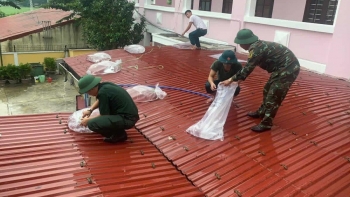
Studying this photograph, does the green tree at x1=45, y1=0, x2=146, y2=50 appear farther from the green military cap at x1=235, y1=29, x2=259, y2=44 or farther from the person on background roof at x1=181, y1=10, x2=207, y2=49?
the green military cap at x1=235, y1=29, x2=259, y2=44

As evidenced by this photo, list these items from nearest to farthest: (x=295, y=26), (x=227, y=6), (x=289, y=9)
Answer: (x=295, y=26) < (x=289, y=9) < (x=227, y=6)

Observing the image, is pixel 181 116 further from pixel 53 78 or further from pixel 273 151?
pixel 53 78

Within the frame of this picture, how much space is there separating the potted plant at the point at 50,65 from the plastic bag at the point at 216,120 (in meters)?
14.7

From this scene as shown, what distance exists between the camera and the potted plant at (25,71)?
15.4m

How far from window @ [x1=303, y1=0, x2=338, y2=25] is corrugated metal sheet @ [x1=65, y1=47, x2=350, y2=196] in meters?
2.68

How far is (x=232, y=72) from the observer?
17.0 feet

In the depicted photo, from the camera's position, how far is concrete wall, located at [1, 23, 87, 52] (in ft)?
54.4

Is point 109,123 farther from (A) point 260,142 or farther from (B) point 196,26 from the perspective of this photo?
(B) point 196,26

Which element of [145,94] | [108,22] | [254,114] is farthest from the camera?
[108,22]

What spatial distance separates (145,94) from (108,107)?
1705 mm

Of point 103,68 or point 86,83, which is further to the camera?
point 103,68

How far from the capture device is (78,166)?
11.3 ft

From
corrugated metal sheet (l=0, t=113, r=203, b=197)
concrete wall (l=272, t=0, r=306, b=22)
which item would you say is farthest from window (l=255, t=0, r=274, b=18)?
corrugated metal sheet (l=0, t=113, r=203, b=197)

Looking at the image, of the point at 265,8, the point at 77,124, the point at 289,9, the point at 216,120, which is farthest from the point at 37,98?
the point at 216,120
